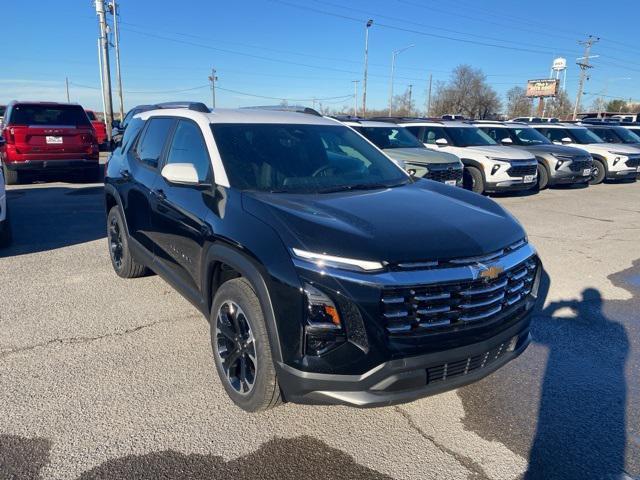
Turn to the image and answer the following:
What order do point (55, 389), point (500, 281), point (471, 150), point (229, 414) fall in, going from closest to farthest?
1. point (500, 281)
2. point (229, 414)
3. point (55, 389)
4. point (471, 150)

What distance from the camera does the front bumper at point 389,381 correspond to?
2.40m

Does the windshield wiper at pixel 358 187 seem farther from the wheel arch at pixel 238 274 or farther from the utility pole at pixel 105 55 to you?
the utility pole at pixel 105 55

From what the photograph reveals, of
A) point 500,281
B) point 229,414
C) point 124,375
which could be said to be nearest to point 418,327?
point 500,281

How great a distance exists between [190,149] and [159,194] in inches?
18.0

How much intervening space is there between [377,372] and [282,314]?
0.54 meters

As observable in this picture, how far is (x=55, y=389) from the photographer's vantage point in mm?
3197

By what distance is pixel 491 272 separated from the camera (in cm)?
263

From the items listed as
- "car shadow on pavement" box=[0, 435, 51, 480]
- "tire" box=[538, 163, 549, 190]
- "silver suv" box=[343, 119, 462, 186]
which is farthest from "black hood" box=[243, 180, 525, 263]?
"tire" box=[538, 163, 549, 190]

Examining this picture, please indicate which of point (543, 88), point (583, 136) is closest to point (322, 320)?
point (583, 136)

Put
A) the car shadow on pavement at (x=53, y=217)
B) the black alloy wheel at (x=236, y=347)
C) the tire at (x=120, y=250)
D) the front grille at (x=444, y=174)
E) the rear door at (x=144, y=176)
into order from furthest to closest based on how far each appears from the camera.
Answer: the front grille at (x=444, y=174) < the car shadow on pavement at (x=53, y=217) < the tire at (x=120, y=250) < the rear door at (x=144, y=176) < the black alloy wheel at (x=236, y=347)

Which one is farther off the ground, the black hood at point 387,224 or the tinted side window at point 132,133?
the tinted side window at point 132,133

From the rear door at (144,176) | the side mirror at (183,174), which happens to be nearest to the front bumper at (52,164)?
the rear door at (144,176)

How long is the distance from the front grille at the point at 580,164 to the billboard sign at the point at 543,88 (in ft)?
192

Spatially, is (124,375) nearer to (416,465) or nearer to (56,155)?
(416,465)
